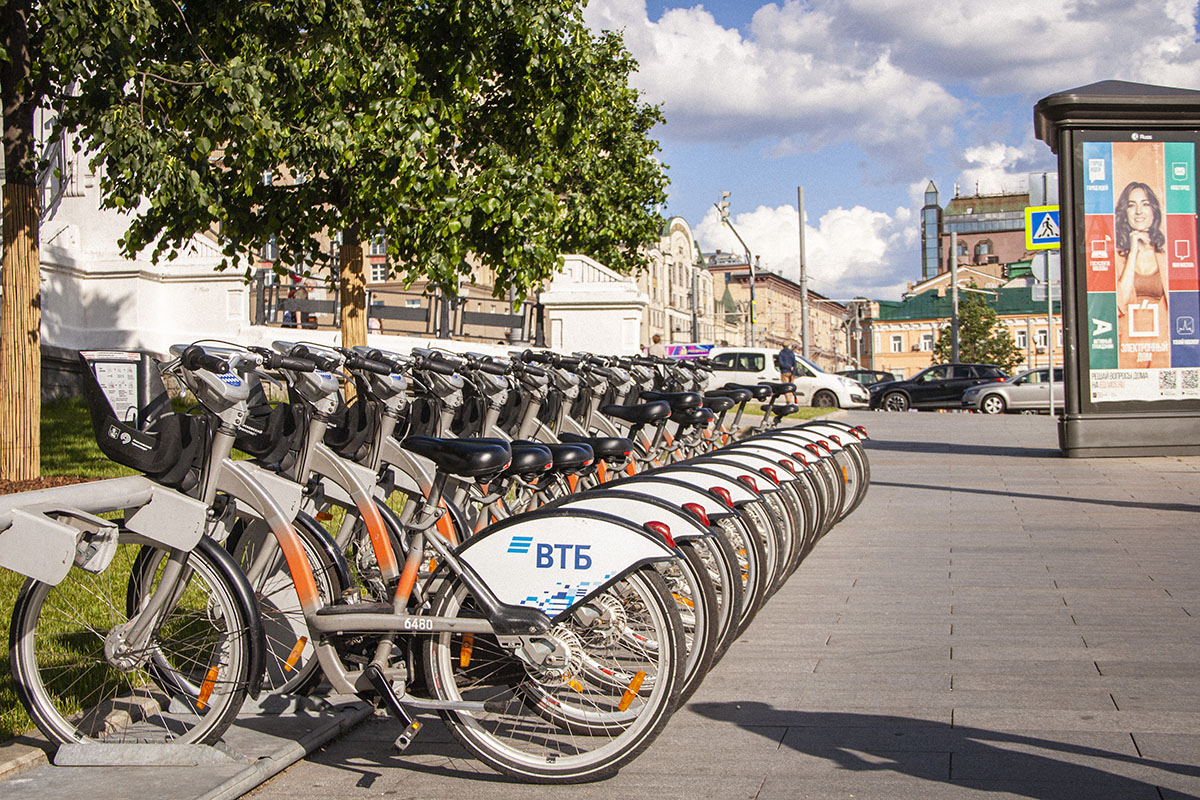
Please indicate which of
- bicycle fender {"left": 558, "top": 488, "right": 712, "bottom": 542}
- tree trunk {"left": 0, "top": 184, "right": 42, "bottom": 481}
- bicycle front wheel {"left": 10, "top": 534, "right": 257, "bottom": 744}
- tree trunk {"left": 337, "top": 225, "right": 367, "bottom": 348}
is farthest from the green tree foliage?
bicycle fender {"left": 558, "top": 488, "right": 712, "bottom": 542}

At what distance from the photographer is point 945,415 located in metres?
29.6

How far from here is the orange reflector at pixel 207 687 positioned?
3961mm

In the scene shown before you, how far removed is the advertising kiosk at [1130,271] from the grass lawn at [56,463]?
11131mm

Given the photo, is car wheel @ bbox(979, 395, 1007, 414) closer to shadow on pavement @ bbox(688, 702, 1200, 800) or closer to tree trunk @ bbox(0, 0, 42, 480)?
tree trunk @ bbox(0, 0, 42, 480)

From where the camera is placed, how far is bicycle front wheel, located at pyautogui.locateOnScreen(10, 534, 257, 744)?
3885mm

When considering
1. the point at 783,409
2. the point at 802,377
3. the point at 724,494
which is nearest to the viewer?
the point at 724,494

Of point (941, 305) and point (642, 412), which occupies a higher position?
point (941, 305)

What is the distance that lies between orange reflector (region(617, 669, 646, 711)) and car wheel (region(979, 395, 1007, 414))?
31533mm

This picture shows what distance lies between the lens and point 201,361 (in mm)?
3842

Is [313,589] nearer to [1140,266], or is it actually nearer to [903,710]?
[903,710]

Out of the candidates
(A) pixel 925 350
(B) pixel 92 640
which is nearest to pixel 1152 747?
(B) pixel 92 640

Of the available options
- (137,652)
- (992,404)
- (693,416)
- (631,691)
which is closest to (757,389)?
(693,416)

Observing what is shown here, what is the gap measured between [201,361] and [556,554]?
1256 mm

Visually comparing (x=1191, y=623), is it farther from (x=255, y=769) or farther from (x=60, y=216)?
(x=60, y=216)
